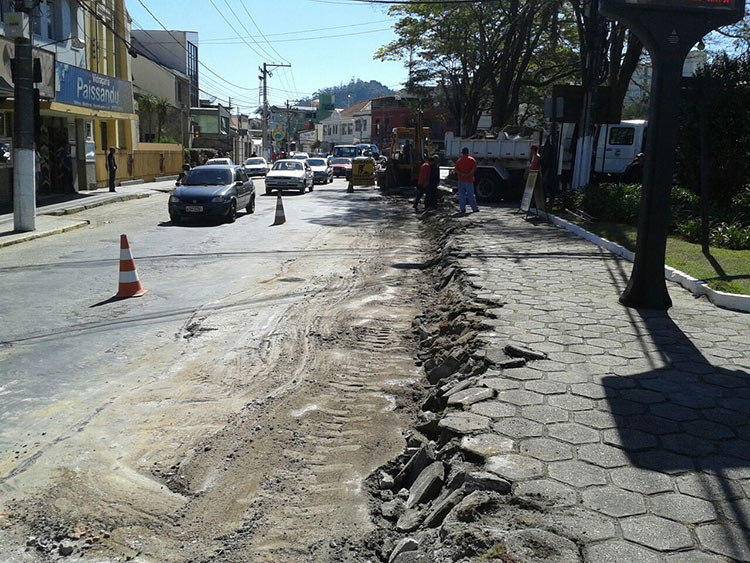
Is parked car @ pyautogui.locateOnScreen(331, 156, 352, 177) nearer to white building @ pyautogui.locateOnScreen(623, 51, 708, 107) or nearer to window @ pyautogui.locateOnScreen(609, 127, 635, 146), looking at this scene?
white building @ pyautogui.locateOnScreen(623, 51, 708, 107)

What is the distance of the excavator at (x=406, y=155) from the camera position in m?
29.6

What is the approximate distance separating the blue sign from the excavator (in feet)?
35.7

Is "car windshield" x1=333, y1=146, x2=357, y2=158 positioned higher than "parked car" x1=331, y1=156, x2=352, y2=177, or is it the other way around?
"car windshield" x1=333, y1=146, x2=357, y2=158

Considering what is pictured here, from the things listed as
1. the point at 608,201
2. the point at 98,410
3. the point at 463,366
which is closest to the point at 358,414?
the point at 463,366

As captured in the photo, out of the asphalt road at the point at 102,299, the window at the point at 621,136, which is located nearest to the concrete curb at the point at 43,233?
the asphalt road at the point at 102,299

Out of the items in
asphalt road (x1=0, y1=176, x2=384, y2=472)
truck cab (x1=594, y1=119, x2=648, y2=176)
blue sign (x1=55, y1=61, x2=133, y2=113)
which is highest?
blue sign (x1=55, y1=61, x2=133, y2=113)

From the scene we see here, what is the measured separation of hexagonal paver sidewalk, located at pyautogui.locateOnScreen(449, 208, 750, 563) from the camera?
338 centimetres

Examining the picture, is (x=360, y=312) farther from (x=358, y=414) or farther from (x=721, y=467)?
(x=721, y=467)

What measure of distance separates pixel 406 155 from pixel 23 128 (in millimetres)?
16782

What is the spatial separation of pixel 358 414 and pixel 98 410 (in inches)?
78.9

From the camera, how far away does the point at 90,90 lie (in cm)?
2506

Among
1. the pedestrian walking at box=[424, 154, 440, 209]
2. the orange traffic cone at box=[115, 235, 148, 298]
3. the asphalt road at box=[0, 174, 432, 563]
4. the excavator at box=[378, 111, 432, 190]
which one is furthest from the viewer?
the excavator at box=[378, 111, 432, 190]

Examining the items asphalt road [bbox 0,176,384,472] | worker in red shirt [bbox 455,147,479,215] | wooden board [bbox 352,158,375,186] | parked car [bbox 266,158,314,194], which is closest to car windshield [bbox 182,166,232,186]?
asphalt road [bbox 0,176,384,472]

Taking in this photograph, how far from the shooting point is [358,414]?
570cm
